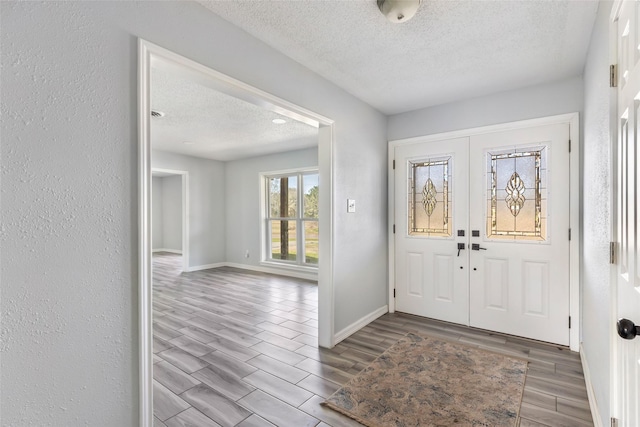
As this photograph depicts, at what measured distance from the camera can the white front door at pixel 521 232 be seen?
9.71ft

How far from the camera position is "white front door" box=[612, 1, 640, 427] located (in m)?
1.08

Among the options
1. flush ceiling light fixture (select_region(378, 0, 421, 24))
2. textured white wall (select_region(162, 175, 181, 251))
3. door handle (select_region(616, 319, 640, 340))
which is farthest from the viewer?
textured white wall (select_region(162, 175, 181, 251))

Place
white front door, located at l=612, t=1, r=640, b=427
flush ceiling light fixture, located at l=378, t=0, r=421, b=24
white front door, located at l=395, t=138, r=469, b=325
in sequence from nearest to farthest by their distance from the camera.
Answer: white front door, located at l=612, t=1, r=640, b=427 < flush ceiling light fixture, located at l=378, t=0, r=421, b=24 < white front door, located at l=395, t=138, r=469, b=325

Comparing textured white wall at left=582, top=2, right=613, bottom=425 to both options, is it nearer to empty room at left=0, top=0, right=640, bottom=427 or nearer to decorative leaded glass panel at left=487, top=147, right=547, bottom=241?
empty room at left=0, top=0, right=640, bottom=427

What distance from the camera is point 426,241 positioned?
3.68m

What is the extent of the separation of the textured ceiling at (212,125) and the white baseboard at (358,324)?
8.10 ft

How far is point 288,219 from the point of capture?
6668 mm

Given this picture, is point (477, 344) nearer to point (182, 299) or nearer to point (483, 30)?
point (483, 30)

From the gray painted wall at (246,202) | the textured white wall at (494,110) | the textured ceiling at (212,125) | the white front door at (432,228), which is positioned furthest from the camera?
the gray painted wall at (246,202)

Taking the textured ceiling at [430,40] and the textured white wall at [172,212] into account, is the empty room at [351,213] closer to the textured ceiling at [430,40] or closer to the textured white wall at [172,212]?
the textured ceiling at [430,40]

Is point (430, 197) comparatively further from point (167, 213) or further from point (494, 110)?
point (167, 213)

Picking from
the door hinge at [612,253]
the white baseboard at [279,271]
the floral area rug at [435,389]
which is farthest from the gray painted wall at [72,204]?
the white baseboard at [279,271]

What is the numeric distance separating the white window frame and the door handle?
5.18 meters

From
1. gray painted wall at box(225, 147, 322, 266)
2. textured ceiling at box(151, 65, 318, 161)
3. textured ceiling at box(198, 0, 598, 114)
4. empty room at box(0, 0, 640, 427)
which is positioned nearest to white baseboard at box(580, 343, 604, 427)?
empty room at box(0, 0, 640, 427)
